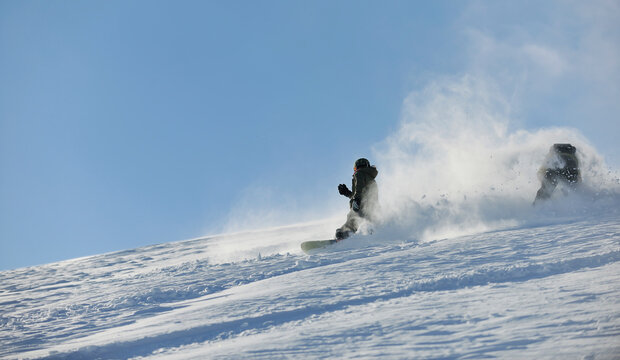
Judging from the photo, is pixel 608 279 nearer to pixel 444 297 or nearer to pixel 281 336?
pixel 444 297

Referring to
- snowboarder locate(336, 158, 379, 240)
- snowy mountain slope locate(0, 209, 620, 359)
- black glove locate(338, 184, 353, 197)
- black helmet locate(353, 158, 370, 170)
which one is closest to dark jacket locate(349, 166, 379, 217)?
snowboarder locate(336, 158, 379, 240)

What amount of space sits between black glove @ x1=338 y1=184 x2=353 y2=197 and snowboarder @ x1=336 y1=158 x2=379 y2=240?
0.19 meters

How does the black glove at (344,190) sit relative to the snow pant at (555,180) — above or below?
above

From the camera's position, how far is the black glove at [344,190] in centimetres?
1145

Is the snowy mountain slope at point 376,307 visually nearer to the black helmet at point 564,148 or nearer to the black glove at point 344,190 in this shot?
the black glove at point 344,190

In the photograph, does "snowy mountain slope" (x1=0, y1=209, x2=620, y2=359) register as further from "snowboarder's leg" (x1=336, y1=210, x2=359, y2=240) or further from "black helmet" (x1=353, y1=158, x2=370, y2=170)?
"black helmet" (x1=353, y1=158, x2=370, y2=170)

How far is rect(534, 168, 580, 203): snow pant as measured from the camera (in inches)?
404

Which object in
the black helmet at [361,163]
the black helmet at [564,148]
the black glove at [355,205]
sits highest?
the black helmet at [361,163]

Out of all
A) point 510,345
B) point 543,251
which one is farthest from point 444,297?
point 543,251

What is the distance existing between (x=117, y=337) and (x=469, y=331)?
383 cm

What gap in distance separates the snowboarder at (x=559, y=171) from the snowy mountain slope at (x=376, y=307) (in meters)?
1.92

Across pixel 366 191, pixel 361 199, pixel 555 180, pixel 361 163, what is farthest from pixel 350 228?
pixel 555 180

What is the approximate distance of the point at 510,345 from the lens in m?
3.46

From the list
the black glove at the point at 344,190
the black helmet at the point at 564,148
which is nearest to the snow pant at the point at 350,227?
the black glove at the point at 344,190
